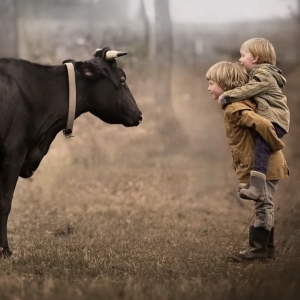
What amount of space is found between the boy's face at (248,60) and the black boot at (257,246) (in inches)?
57.3

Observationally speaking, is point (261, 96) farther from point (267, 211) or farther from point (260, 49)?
point (267, 211)

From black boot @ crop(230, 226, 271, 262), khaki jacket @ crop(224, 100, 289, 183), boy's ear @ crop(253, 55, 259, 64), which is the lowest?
black boot @ crop(230, 226, 271, 262)

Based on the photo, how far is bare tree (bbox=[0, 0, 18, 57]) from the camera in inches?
590

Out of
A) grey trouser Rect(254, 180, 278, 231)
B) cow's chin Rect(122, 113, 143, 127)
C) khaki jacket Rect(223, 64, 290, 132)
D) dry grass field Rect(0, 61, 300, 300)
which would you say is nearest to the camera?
dry grass field Rect(0, 61, 300, 300)

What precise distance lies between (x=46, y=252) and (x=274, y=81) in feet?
8.63

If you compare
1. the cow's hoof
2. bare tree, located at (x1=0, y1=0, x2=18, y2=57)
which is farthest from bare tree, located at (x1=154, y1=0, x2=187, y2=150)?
the cow's hoof

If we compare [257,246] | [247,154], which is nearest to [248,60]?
[247,154]

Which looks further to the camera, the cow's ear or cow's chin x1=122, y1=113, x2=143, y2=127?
cow's chin x1=122, y1=113, x2=143, y2=127

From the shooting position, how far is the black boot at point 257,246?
5953 mm

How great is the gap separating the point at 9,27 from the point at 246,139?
10591mm

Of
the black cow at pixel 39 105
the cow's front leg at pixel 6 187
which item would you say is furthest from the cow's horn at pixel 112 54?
the cow's front leg at pixel 6 187

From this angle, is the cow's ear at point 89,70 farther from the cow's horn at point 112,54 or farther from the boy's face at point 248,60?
the boy's face at point 248,60

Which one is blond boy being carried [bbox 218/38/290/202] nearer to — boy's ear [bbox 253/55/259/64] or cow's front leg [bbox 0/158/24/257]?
boy's ear [bbox 253/55/259/64]

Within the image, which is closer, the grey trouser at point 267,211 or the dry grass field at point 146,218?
the dry grass field at point 146,218
